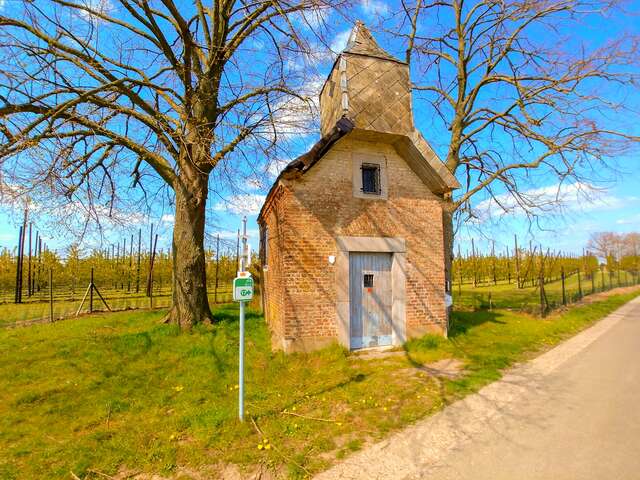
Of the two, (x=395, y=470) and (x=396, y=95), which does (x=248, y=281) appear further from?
(x=396, y=95)

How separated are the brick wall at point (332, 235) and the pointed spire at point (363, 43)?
111 inches

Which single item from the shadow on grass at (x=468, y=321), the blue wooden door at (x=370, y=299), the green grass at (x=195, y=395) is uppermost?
the blue wooden door at (x=370, y=299)

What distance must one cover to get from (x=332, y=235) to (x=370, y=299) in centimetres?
200

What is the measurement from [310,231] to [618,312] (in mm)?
17471

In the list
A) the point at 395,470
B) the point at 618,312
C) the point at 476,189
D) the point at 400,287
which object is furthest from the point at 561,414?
the point at 618,312

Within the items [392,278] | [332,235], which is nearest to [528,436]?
[392,278]

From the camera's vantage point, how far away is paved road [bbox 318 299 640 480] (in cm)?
351

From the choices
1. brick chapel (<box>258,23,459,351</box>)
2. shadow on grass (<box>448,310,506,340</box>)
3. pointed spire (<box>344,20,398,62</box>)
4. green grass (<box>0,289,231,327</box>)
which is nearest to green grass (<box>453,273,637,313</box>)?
shadow on grass (<box>448,310,506,340</box>)

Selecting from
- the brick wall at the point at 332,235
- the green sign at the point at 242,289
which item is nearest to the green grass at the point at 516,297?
the brick wall at the point at 332,235

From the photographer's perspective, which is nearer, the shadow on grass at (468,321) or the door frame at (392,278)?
the door frame at (392,278)

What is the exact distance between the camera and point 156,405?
5.43 metres

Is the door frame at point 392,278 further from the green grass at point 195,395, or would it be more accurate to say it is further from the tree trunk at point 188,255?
the tree trunk at point 188,255

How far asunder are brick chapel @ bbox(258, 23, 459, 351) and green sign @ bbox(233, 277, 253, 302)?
117 inches

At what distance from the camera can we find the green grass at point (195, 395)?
4020 mm
